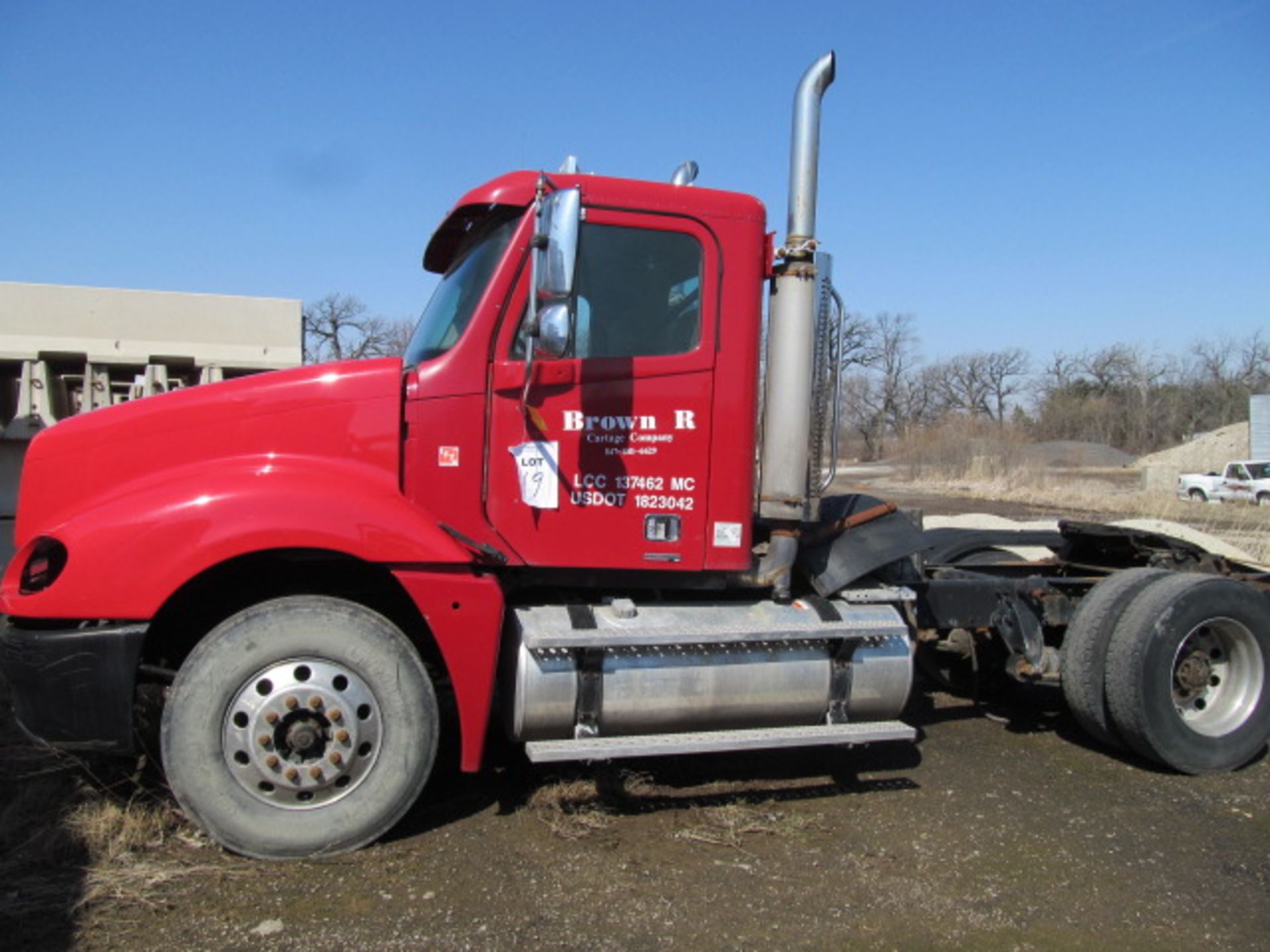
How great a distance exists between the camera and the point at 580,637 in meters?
3.88

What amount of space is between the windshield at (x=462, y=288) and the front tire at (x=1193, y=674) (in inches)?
150

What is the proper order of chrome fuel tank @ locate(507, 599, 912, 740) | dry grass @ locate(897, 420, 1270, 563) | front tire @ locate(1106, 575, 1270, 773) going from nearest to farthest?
chrome fuel tank @ locate(507, 599, 912, 740), front tire @ locate(1106, 575, 1270, 773), dry grass @ locate(897, 420, 1270, 563)

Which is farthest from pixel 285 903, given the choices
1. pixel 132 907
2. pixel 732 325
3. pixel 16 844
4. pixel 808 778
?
pixel 732 325

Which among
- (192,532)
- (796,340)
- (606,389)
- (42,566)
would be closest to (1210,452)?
(796,340)

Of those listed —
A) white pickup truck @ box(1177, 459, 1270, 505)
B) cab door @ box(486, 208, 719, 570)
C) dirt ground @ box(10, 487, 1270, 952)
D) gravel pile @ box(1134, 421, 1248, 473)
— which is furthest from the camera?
gravel pile @ box(1134, 421, 1248, 473)

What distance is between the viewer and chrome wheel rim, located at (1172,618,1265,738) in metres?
4.99

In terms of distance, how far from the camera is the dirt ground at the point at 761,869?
10.5ft

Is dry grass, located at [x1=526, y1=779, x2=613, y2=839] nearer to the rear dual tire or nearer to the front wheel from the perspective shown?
the front wheel

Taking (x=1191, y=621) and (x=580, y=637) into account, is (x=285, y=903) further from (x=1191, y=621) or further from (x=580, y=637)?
(x=1191, y=621)

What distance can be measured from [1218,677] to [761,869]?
321 centimetres

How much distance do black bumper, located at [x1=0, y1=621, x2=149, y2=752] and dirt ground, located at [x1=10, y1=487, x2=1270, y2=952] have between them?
559 mm

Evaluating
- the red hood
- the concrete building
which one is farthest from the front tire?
the concrete building

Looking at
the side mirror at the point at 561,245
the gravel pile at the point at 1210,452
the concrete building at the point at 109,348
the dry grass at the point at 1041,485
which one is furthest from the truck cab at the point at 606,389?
the gravel pile at the point at 1210,452

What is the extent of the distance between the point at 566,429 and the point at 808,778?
222cm
